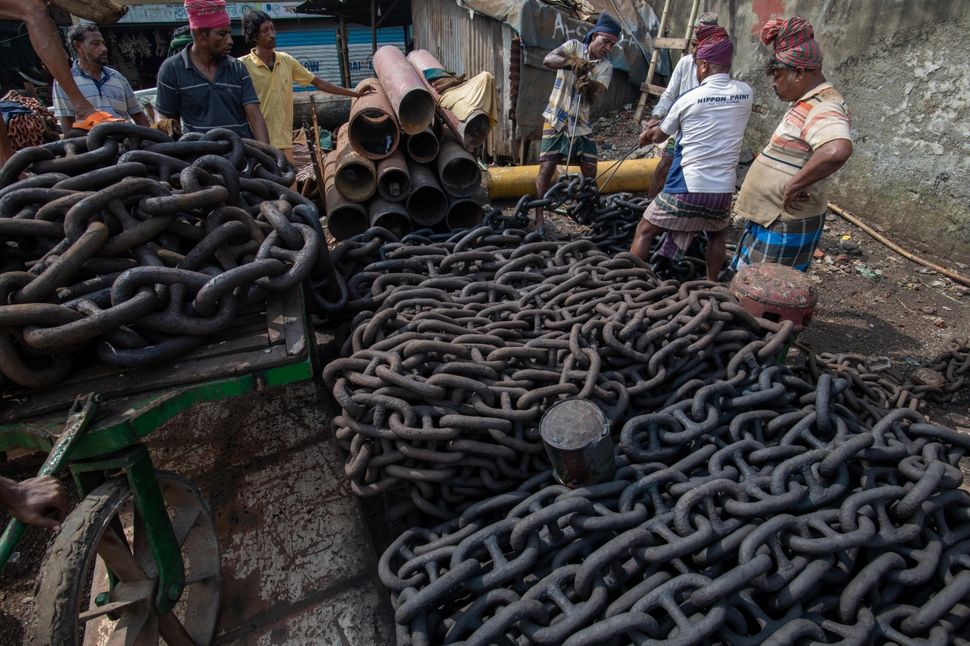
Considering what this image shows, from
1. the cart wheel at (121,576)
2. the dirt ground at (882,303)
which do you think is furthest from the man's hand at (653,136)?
the cart wheel at (121,576)

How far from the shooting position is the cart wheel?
1720 mm

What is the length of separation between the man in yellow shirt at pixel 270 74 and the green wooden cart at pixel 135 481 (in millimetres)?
3695

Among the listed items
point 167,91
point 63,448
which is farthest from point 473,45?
point 63,448

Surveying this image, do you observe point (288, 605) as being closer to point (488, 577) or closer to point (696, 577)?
point (488, 577)

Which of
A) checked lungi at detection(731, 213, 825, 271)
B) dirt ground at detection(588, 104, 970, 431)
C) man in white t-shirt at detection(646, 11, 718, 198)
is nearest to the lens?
checked lungi at detection(731, 213, 825, 271)

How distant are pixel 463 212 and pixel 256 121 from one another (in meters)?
1.98

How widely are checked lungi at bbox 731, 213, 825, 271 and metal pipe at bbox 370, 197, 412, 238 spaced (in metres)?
2.89

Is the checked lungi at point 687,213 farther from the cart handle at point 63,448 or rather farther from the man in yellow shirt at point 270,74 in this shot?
the man in yellow shirt at point 270,74

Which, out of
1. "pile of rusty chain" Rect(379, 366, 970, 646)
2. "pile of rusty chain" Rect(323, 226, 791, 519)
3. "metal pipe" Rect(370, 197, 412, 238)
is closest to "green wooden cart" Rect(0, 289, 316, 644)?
"pile of rusty chain" Rect(323, 226, 791, 519)

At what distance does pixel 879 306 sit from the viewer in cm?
503

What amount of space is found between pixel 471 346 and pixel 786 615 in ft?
4.74

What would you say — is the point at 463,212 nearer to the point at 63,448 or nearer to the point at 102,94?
the point at 102,94

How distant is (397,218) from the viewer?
4941mm

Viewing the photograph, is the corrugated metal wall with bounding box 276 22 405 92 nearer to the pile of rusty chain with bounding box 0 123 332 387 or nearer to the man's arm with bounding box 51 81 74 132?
the man's arm with bounding box 51 81 74 132
